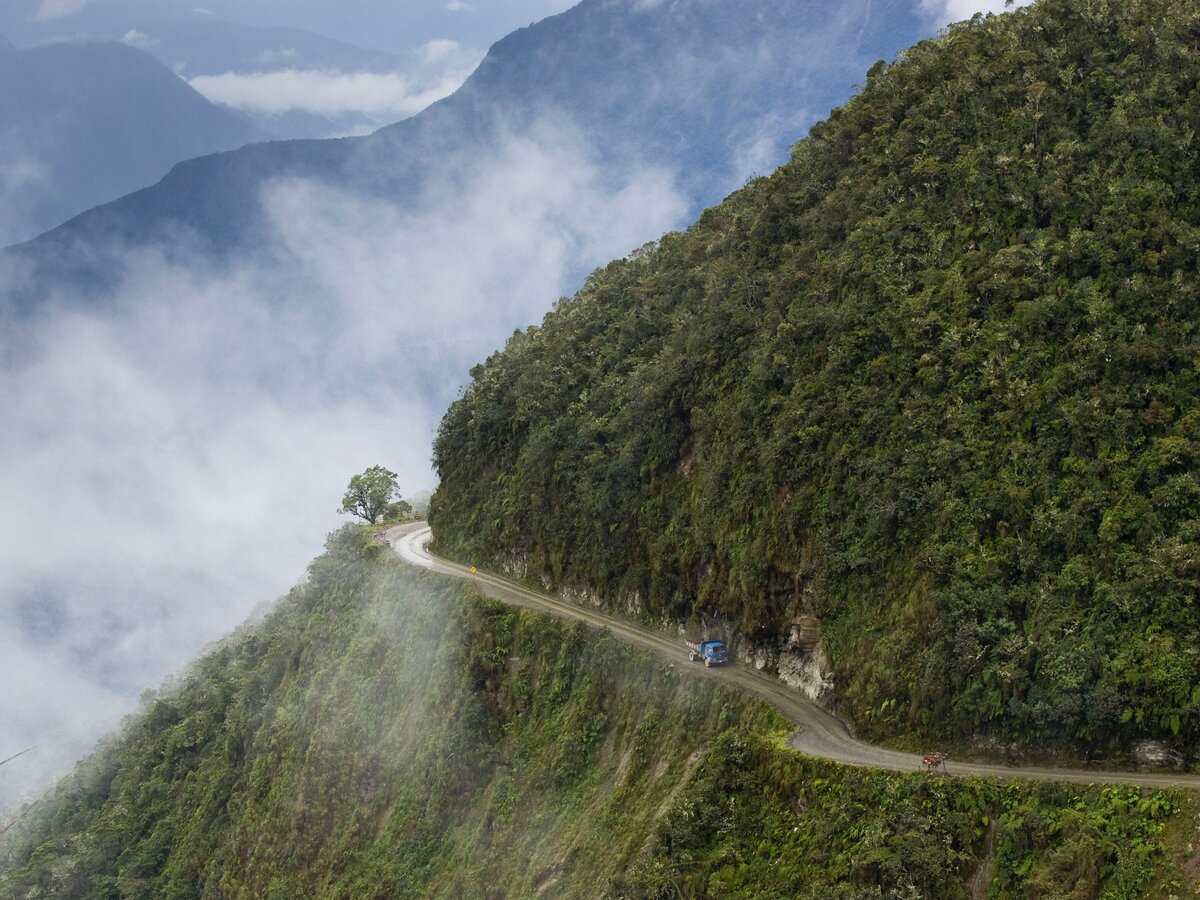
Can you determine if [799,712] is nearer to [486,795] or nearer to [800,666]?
[800,666]

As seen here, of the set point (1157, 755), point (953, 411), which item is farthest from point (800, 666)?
→ point (1157, 755)

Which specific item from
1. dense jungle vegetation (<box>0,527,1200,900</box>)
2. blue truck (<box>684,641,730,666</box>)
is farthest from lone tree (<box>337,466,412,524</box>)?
blue truck (<box>684,641,730,666</box>)

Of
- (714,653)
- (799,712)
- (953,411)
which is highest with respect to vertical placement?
(953,411)

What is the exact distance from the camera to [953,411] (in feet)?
123

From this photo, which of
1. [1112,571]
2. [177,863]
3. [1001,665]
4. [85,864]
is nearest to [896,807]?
[1001,665]

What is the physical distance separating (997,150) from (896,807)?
28005mm

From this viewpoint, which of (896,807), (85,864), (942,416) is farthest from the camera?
(85,864)

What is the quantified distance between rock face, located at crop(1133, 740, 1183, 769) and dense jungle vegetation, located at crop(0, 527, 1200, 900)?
1997mm

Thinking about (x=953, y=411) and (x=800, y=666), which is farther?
(x=800, y=666)

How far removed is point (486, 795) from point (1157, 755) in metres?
30.0

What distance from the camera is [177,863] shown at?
220ft

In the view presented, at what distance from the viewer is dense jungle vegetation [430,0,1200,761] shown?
31047mm

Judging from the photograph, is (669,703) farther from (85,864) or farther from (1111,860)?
(85,864)

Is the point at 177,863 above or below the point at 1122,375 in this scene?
below
